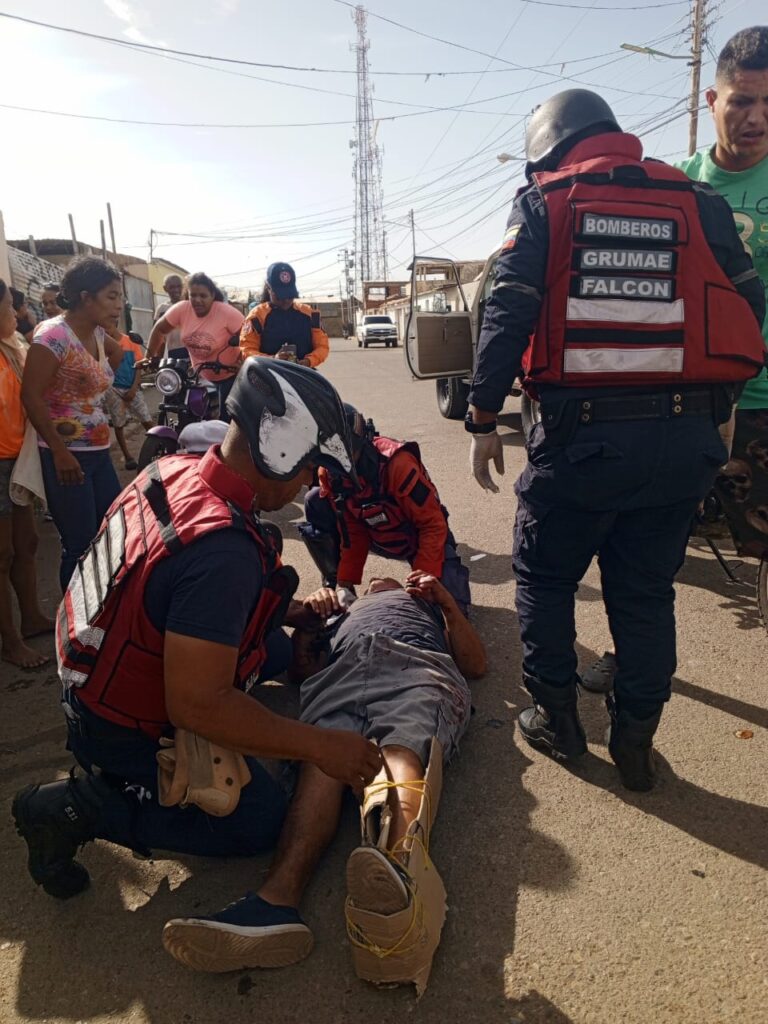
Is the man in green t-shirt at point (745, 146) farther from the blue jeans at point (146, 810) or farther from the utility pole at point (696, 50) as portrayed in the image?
the utility pole at point (696, 50)

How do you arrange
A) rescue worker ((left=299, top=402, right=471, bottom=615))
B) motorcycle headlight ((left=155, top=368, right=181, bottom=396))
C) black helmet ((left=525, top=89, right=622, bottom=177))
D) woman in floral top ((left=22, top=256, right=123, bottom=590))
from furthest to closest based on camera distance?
motorcycle headlight ((left=155, top=368, right=181, bottom=396)) < woman in floral top ((left=22, top=256, right=123, bottom=590)) < rescue worker ((left=299, top=402, right=471, bottom=615)) < black helmet ((left=525, top=89, right=622, bottom=177))

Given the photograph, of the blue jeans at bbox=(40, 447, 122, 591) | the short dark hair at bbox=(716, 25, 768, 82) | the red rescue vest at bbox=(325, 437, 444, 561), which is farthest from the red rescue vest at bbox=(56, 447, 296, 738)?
the short dark hair at bbox=(716, 25, 768, 82)

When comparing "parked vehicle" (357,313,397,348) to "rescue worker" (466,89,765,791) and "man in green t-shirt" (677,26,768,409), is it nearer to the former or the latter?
"man in green t-shirt" (677,26,768,409)

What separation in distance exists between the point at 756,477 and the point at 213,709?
2.44 m

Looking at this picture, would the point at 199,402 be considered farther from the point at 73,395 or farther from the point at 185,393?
the point at 73,395

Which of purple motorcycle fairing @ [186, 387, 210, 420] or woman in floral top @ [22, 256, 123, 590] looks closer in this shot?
woman in floral top @ [22, 256, 123, 590]

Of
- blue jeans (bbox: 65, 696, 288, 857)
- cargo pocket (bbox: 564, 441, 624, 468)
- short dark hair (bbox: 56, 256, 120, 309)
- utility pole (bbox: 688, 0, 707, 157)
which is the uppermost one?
utility pole (bbox: 688, 0, 707, 157)

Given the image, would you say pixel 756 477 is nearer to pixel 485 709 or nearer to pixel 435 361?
pixel 485 709

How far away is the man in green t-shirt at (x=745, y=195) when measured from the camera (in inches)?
102

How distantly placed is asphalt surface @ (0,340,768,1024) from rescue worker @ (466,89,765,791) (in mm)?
372

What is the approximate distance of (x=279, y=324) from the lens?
5637 mm

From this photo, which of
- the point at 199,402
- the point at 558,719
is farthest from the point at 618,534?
the point at 199,402

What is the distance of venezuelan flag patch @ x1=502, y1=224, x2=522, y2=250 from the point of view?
209 centimetres

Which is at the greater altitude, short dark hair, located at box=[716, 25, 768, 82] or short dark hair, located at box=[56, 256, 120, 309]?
short dark hair, located at box=[716, 25, 768, 82]
